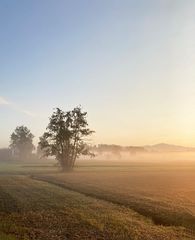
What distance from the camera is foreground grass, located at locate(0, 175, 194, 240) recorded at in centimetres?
2653

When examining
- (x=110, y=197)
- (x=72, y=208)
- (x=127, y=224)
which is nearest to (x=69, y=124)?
(x=110, y=197)

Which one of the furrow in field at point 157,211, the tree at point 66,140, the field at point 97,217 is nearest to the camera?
the field at point 97,217

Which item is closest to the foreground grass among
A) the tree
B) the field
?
the field

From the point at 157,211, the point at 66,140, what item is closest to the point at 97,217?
the point at 157,211

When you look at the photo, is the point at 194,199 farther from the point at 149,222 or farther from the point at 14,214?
the point at 14,214

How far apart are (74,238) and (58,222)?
4730 mm

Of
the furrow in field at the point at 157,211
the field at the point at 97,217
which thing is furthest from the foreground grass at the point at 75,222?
the furrow in field at the point at 157,211

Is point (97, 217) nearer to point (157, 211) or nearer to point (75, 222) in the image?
point (75, 222)

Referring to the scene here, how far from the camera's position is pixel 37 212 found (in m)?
34.1

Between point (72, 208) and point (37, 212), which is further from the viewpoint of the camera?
point (72, 208)

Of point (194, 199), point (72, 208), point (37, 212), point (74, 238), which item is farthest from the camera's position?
point (194, 199)

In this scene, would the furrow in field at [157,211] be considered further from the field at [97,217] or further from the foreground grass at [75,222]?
the foreground grass at [75,222]

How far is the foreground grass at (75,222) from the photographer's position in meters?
26.5

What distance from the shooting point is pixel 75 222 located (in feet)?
98.8
